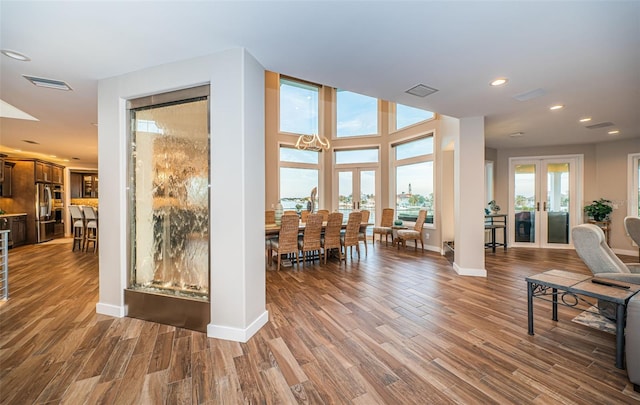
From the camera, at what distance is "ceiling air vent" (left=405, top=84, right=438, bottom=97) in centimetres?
303

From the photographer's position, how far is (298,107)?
8.02 meters

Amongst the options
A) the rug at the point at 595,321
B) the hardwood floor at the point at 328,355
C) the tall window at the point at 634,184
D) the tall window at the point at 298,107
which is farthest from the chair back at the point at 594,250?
the tall window at the point at 298,107

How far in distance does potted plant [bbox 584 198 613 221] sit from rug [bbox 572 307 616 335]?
4.82 meters

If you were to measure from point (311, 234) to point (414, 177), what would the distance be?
387 cm

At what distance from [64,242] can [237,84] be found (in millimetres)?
8686

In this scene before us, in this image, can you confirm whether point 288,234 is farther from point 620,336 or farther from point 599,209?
point 599,209

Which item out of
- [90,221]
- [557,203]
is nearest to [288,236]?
[90,221]

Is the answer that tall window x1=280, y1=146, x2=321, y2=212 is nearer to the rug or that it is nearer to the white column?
the white column

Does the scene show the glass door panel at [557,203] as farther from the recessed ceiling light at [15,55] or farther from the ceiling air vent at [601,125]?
the recessed ceiling light at [15,55]

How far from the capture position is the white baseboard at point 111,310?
108 inches

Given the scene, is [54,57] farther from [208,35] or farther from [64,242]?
[64,242]

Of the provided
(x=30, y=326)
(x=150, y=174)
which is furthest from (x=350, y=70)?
(x=30, y=326)

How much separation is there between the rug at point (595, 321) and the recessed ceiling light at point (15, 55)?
6015mm

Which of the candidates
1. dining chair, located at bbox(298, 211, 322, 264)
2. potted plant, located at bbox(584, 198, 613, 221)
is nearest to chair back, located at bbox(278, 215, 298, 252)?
dining chair, located at bbox(298, 211, 322, 264)
